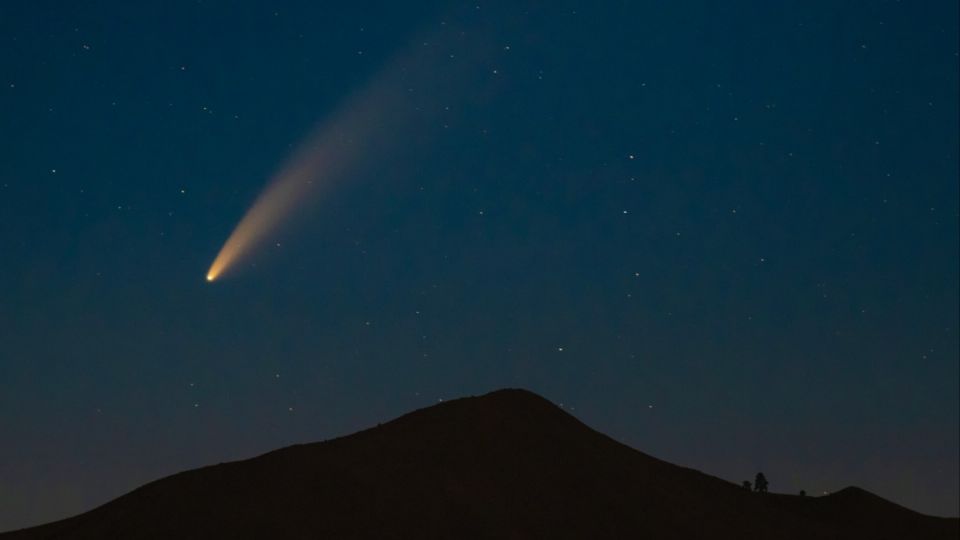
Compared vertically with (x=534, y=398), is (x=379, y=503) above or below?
below

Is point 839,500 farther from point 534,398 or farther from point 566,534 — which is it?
point 566,534

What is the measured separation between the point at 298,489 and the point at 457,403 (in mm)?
12995

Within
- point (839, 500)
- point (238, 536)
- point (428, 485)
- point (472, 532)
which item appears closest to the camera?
Answer: point (238, 536)

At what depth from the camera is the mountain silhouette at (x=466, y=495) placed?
31281mm

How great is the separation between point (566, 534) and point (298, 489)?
976cm

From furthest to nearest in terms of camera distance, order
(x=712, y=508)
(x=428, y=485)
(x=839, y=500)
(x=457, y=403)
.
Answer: (x=839, y=500)
(x=457, y=403)
(x=712, y=508)
(x=428, y=485)

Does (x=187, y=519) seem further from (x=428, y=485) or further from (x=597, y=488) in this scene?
(x=597, y=488)

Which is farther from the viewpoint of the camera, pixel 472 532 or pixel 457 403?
pixel 457 403

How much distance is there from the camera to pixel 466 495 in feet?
113

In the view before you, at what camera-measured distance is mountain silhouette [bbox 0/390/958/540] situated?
103ft

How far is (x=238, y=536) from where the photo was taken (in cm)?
2923

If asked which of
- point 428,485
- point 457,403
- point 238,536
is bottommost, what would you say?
point 238,536

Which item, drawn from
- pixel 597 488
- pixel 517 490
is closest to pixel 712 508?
pixel 597 488

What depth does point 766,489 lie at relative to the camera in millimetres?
51344
